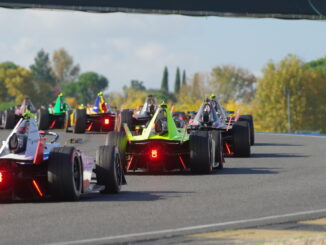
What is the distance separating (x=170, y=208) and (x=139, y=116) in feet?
84.3

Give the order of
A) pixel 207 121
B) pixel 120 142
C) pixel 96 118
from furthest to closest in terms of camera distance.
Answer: pixel 96 118, pixel 207 121, pixel 120 142

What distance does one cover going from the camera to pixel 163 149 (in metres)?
19.9

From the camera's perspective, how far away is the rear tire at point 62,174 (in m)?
13.8

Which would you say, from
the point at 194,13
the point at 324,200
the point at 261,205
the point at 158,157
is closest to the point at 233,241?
the point at 261,205

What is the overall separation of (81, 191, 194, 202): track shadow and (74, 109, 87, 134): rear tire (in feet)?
80.7

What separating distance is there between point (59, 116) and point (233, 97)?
129 m

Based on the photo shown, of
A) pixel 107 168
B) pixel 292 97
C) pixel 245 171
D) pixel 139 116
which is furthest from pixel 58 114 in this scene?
pixel 292 97

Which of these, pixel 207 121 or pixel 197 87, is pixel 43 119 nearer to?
pixel 207 121

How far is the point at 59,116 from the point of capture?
149 ft

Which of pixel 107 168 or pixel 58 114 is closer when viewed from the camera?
pixel 107 168

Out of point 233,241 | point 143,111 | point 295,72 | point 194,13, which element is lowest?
point 233,241

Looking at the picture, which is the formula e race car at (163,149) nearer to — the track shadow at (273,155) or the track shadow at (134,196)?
the track shadow at (134,196)

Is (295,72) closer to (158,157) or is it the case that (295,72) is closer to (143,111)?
(143,111)

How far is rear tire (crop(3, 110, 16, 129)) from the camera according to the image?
4478cm
